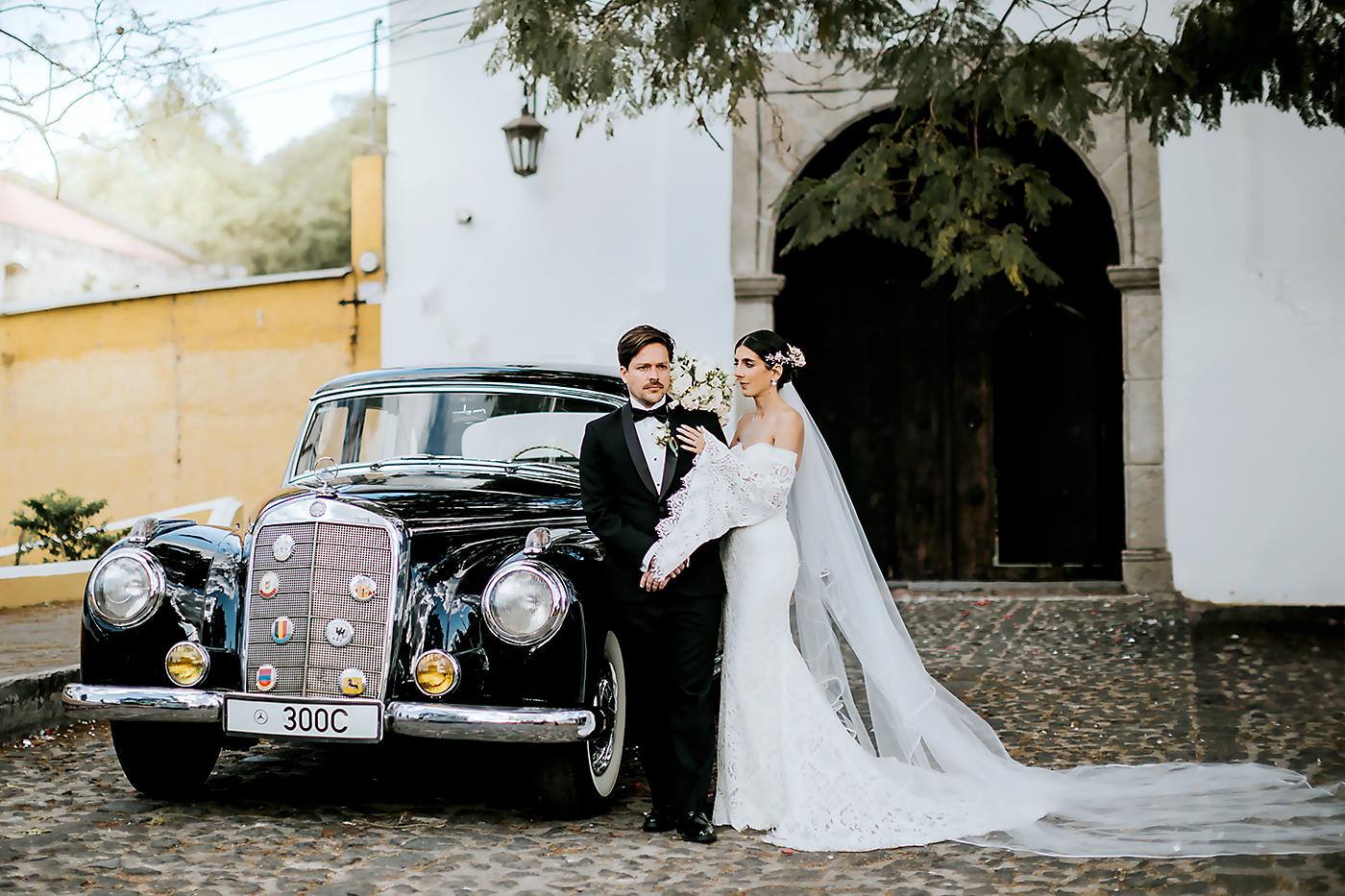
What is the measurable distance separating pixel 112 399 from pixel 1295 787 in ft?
38.0

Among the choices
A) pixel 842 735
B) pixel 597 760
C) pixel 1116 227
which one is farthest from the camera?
pixel 1116 227

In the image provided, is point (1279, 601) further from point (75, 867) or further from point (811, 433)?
point (75, 867)

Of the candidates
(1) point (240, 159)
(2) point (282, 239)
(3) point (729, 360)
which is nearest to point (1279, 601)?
(3) point (729, 360)

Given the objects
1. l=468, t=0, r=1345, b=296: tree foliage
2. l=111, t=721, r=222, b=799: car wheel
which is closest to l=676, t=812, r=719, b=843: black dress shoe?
l=111, t=721, r=222, b=799: car wheel

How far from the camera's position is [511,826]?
4508mm

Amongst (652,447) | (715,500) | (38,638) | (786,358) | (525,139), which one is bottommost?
(38,638)

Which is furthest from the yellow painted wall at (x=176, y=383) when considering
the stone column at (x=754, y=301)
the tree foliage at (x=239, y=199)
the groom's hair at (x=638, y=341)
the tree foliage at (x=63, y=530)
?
the tree foliage at (x=239, y=199)

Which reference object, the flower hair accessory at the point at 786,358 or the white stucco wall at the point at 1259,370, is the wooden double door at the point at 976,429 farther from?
the flower hair accessory at the point at 786,358

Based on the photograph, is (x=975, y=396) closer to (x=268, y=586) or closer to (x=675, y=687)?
(x=675, y=687)

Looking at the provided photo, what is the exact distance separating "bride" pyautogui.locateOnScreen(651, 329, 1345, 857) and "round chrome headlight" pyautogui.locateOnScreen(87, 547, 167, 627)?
167cm

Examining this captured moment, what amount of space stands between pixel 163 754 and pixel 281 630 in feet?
2.56

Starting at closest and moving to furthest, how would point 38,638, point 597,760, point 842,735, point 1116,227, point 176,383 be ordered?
point 842,735
point 597,760
point 38,638
point 1116,227
point 176,383

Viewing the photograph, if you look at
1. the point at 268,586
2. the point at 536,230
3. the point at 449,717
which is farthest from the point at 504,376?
the point at 536,230

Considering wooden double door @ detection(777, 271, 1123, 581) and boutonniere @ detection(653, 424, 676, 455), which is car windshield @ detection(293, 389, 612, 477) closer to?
boutonniere @ detection(653, 424, 676, 455)
